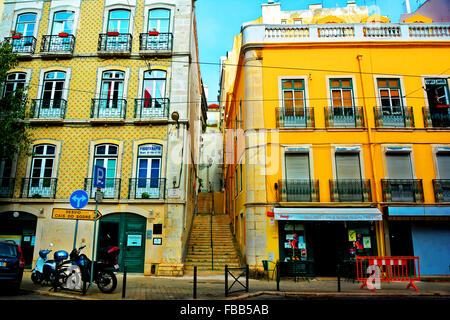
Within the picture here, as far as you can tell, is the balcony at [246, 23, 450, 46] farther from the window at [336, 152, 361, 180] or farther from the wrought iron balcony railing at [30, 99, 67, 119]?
the wrought iron balcony railing at [30, 99, 67, 119]

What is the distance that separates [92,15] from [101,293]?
14.5 metres

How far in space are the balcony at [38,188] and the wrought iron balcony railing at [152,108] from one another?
5184 millimetres

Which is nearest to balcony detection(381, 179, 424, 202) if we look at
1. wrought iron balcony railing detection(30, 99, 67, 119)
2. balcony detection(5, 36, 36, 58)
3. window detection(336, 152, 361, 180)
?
window detection(336, 152, 361, 180)

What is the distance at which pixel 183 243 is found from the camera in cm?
1480

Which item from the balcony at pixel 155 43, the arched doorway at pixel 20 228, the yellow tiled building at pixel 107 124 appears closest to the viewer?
the yellow tiled building at pixel 107 124

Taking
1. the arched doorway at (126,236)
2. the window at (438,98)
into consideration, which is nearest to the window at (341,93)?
the window at (438,98)

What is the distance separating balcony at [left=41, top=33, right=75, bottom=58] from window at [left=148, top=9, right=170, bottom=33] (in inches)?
166

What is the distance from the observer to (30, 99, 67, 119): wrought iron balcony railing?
15883 millimetres

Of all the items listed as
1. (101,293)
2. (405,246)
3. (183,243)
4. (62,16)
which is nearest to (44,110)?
(62,16)

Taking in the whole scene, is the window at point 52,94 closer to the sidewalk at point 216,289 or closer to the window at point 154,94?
the window at point 154,94

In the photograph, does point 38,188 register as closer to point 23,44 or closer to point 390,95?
point 23,44

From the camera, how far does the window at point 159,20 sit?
54.7ft

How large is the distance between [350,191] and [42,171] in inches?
586

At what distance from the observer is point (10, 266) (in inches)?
356
